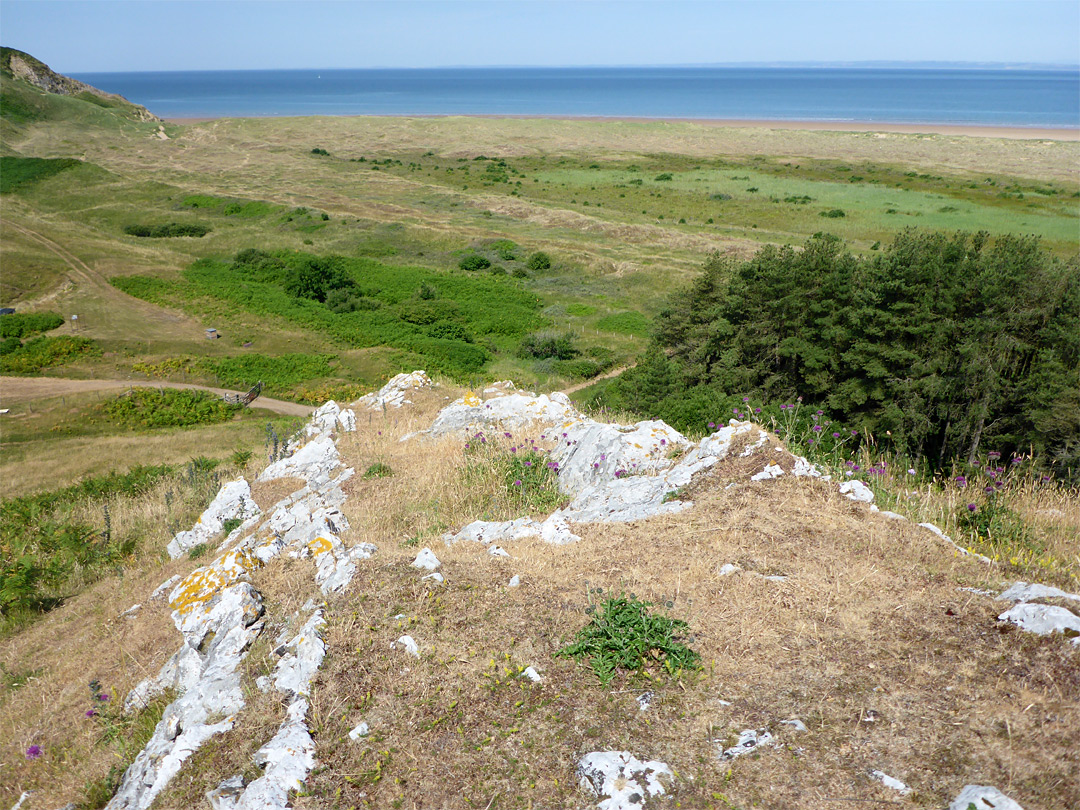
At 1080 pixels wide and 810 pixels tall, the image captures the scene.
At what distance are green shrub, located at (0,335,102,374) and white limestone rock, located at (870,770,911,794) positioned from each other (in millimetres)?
42255

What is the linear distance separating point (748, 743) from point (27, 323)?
4925 centimetres

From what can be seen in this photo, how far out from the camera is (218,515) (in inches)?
469

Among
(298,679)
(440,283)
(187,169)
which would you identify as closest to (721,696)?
(298,679)

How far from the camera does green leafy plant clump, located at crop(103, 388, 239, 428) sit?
100 ft

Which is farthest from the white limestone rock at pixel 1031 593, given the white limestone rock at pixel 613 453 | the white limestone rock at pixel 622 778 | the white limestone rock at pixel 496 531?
the white limestone rock at pixel 496 531

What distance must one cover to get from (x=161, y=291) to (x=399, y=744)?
2016 inches

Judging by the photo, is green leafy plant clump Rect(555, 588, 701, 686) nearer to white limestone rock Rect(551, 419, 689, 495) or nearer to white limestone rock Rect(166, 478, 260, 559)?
white limestone rock Rect(551, 419, 689, 495)

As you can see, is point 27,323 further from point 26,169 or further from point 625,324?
point 26,169

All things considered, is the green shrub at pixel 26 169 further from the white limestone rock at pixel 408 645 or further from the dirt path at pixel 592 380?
the white limestone rock at pixel 408 645

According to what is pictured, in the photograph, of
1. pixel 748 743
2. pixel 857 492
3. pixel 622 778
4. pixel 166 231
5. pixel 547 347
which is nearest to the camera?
pixel 622 778

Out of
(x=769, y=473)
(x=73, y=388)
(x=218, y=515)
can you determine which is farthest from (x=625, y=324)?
(x=769, y=473)

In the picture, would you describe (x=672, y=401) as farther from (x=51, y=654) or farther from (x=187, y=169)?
(x=187, y=169)

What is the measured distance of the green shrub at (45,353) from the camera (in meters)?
35.6

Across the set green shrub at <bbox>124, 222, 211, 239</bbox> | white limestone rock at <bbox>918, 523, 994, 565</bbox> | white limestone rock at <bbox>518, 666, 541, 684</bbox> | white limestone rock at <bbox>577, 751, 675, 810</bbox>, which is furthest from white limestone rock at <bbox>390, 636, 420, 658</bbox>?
green shrub at <bbox>124, 222, 211, 239</bbox>
